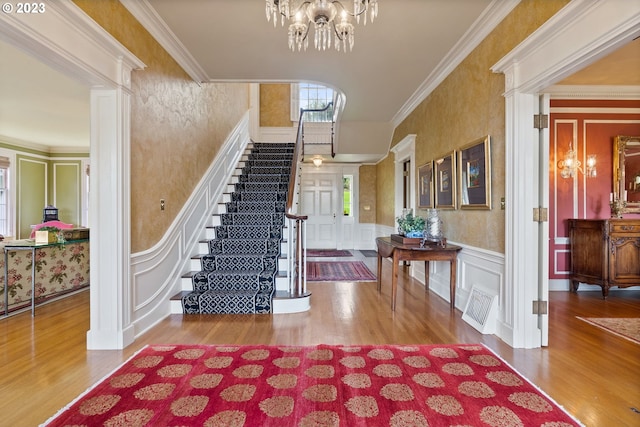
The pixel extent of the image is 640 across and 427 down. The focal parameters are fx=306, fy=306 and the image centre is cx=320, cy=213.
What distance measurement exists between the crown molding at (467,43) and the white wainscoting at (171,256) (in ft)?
11.2

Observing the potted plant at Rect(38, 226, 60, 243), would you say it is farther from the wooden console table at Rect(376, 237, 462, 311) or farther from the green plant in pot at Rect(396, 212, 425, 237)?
the green plant in pot at Rect(396, 212, 425, 237)

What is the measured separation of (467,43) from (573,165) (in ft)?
8.70

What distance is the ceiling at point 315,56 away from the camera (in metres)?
2.71

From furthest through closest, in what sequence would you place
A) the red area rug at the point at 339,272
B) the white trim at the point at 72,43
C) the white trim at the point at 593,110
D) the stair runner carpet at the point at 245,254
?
the red area rug at the point at 339,272 < the white trim at the point at 593,110 < the stair runner carpet at the point at 245,254 < the white trim at the point at 72,43

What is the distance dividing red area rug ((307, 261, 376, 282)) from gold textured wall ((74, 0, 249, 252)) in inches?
101

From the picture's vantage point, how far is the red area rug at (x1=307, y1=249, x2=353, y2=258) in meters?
7.85

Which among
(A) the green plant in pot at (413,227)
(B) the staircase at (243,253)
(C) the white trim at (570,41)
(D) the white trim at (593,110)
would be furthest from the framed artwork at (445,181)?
(B) the staircase at (243,253)

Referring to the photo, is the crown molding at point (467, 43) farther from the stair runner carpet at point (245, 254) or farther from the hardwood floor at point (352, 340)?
the hardwood floor at point (352, 340)

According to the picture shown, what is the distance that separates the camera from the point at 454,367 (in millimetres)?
2160

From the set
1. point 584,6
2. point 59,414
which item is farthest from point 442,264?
point 59,414

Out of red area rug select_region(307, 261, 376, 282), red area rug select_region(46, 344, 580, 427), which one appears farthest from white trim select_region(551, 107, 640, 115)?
red area rug select_region(46, 344, 580, 427)

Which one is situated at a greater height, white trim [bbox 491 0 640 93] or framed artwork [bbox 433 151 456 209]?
white trim [bbox 491 0 640 93]

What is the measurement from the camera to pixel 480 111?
305 cm

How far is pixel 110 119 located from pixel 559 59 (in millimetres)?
3356
